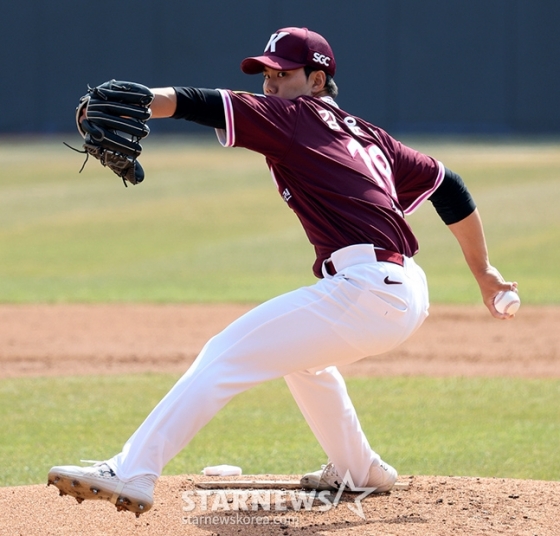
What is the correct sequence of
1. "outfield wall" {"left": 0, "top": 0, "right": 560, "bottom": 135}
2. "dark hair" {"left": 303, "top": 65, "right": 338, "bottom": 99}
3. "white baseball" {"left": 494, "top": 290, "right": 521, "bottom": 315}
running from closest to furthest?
"dark hair" {"left": 303, "top": 65, "right": 338, "bottom": 99} → "white baseball" {"left": 494, "top": 290, "right": 521, "bottom": 315} → "outfield wall" {"left": 0, "top": 0, "right": 560, "bottom": 135}

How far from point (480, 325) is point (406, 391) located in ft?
8.14

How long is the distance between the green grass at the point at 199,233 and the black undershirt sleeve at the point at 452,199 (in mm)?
5793

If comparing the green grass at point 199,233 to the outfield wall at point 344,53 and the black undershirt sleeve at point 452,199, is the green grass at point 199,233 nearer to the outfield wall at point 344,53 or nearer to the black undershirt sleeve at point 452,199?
the outfield wall at point 344,53

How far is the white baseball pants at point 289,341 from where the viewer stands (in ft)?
9.82

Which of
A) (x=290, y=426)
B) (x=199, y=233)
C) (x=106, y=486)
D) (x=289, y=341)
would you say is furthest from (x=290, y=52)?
(x=199, y=233)

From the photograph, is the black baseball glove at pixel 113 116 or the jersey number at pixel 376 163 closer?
the black baseball glove at pixel 113 116

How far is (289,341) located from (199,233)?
10.7 metres

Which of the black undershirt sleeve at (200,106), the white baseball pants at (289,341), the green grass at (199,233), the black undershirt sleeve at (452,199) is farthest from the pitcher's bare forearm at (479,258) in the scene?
the green grass at (199,233)

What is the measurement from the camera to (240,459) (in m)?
4.82

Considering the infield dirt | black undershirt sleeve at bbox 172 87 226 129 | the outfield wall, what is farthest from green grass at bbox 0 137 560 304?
black undershirt sleeve at bbox 172 87 226 129

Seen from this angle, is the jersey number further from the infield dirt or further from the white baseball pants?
the infield dirt

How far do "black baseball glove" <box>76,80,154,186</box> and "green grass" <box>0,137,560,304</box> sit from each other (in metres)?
6.47

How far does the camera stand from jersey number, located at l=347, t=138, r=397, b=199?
3285 millimetres

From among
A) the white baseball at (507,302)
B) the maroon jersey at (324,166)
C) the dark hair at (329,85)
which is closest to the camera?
the maroon jersey at (324,166)
